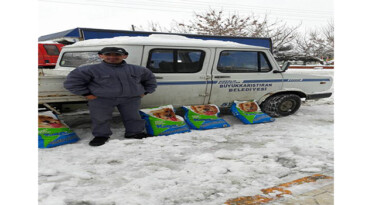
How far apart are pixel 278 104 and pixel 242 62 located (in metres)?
1.16

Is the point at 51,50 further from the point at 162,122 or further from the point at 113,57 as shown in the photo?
the point at 162,122

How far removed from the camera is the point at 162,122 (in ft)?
14.5

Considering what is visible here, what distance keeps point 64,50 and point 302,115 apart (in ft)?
16.7

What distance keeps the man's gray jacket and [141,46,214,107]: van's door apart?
0.51 metres

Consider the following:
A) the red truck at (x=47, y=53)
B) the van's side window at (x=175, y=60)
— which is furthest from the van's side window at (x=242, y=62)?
the red truck at (x=47, y=53)

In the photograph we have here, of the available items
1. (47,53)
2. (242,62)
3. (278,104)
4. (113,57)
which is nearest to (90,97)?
(113,57)

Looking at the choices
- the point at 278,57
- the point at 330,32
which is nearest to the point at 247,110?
the point at 278,57

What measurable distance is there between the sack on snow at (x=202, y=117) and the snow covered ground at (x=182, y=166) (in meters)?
0.15

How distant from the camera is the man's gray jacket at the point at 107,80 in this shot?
3744 mm

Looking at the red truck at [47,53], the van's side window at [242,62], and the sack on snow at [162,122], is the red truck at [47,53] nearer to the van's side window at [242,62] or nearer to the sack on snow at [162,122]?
the sack on snow at [162,122]

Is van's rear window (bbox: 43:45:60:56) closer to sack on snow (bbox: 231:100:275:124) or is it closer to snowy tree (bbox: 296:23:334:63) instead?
sack on snow (bbox: 231:100:275:124)

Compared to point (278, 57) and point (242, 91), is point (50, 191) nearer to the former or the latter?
point (242, 91)

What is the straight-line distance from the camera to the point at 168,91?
4.76 metres

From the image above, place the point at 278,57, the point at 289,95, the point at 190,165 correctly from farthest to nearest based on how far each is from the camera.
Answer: the point at 278,57, the point at 289,95, the point at 190,165
